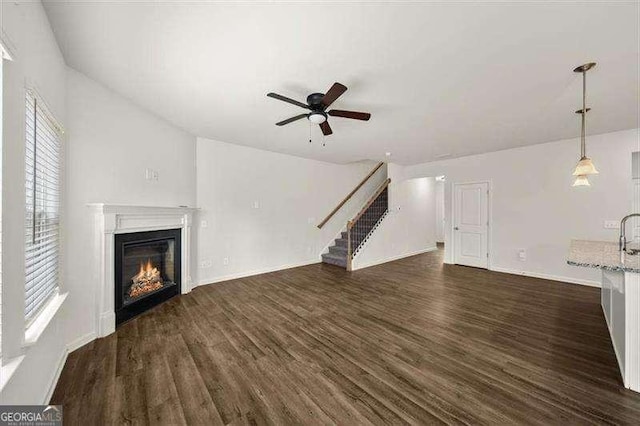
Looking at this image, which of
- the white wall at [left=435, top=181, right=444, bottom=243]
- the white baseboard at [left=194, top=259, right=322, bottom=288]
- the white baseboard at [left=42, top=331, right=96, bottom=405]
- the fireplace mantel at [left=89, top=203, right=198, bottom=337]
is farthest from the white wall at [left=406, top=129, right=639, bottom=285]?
the white baseboard at [left=42, top=331, right=96, bottom=405]

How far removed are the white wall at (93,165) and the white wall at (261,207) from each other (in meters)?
1.04

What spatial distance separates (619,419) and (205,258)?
4789 millimetres

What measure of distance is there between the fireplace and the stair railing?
Answer: 3.54m

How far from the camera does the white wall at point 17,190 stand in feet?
3.79

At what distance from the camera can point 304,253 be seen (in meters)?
5.71

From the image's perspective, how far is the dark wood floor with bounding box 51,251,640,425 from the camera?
154 cm

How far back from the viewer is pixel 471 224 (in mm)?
5461

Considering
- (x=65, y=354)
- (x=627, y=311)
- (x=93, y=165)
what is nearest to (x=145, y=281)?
(x=65, y=354)

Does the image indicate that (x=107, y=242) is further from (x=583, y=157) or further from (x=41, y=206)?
(x=583, y=157)

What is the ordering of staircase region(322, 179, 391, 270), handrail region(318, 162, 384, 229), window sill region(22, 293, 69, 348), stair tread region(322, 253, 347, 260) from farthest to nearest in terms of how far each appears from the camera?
1. handrail region(318, 162, 384, 229)
2. stair tread region(322, 253, 347, 260)
3. staircase region(322, 179, 391, 270)
4. window sill region(22, 293, 69, 348)

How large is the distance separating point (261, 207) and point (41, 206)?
331cm

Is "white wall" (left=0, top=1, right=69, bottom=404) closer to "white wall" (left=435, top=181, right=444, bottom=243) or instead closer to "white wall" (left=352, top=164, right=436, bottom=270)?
"white wall" (left=352, top=164, right=436, bottom=270)

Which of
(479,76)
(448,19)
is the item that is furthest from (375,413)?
(479,76)

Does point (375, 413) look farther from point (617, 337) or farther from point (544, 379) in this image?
point (617, 337)
